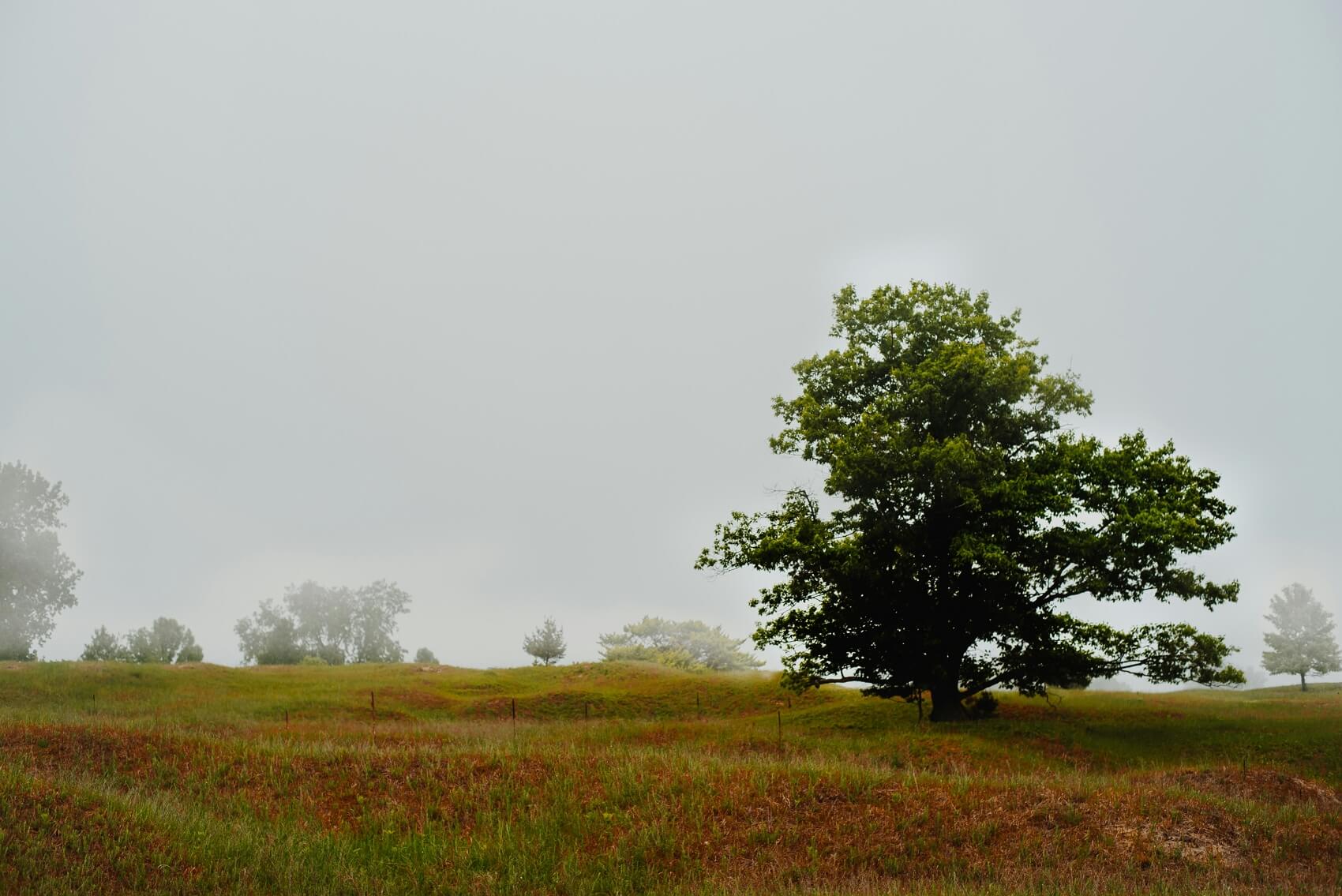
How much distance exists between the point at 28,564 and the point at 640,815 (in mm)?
77174

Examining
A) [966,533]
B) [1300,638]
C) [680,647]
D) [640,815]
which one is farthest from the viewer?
[680,647]

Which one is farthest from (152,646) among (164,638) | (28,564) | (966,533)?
(966,533)

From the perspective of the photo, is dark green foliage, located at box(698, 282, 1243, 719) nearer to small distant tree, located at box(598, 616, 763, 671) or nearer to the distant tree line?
small distant tree, located at box(598, 616, 763, 671)

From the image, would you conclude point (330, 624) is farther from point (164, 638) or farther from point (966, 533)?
point (966, 533)

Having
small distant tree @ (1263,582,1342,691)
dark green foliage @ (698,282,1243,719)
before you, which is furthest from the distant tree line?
small distant tree @ (1263,582,1342,691)

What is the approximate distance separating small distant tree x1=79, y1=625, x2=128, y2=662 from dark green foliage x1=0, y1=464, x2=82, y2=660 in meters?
3.78

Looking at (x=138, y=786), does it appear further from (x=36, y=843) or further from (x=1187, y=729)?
(x=1187, y=729)

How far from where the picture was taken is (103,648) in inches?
2948

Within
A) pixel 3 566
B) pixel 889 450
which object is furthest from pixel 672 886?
pixel 3 566

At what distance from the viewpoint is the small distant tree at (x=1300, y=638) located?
187 feet

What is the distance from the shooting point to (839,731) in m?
28.4

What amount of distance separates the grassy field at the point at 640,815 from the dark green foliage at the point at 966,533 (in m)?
3.65

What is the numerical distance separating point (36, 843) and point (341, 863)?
4.12m

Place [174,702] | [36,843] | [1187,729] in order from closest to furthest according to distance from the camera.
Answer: [36,843] → [1187,729] → [174,702]
